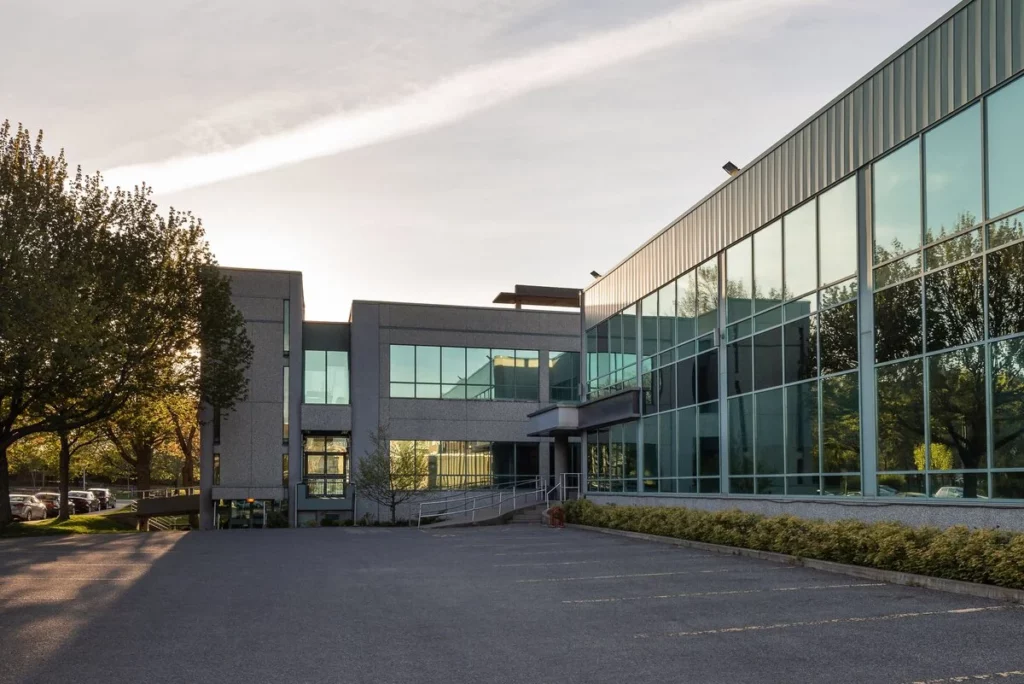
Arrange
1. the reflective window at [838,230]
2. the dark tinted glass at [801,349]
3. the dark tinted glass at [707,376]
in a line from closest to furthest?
the reflective window at [838,230] → the dark tinted glass at [801,349] → the dark tinted glass at [707,376]

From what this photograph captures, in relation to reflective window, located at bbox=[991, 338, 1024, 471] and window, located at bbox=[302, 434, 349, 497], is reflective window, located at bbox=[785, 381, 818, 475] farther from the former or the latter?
window, located at bbox=[302, 434, 349, 497]

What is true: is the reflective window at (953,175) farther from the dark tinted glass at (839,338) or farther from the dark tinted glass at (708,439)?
the dark tinted glass at (708,439)

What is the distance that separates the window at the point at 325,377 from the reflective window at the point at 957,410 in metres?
30.4

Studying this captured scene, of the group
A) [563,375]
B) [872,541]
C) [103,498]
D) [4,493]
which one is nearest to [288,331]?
[4,493]

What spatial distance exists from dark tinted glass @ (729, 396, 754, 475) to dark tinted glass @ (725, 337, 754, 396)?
26cm

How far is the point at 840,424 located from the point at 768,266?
4988 millimetres

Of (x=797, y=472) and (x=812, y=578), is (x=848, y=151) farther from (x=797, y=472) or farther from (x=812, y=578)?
(x=812, y=578)

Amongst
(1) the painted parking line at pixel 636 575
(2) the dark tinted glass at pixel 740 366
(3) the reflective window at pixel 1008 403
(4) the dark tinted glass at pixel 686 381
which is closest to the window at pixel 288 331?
(4) the dark tinted glass at pixel 686 381

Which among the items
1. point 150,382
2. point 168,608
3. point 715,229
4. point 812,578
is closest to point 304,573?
point 168,608

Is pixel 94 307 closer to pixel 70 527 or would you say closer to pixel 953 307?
pixel 70 527

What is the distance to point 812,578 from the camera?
15617 mm

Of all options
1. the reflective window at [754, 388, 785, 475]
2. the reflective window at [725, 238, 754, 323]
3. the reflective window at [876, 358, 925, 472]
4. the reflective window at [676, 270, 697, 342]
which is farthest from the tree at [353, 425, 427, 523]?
the reflective window at [876, 358, 925, 472]

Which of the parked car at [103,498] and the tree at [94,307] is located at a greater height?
the tree at [94,307]

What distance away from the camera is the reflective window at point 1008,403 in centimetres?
1495
